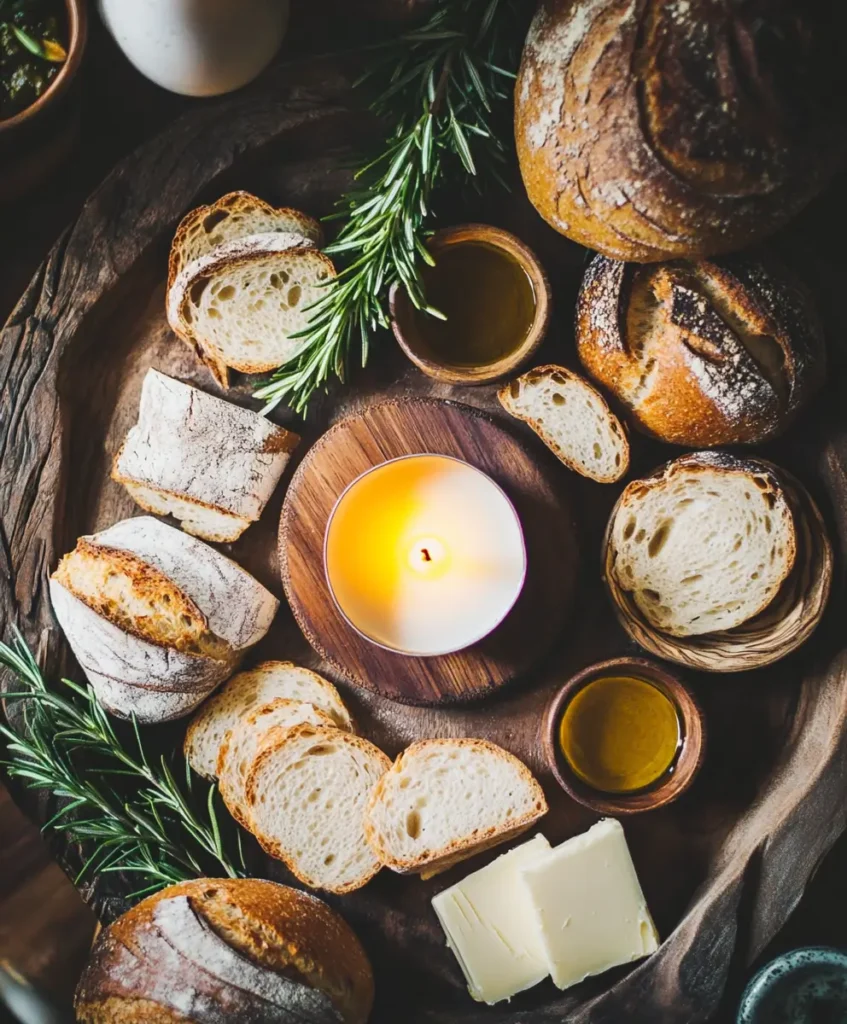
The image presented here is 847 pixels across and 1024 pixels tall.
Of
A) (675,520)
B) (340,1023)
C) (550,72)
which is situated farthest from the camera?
(675,520)

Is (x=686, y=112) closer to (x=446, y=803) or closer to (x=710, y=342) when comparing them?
(x=710, y=342)

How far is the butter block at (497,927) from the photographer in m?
1.74

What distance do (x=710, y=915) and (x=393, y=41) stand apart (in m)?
1.65

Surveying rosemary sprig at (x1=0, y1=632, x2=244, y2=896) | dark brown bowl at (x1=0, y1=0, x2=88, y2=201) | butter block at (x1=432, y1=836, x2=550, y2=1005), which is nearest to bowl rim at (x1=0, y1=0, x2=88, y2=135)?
dark brown bowl at (x1=0, y1=0, x2=88, y2=201)

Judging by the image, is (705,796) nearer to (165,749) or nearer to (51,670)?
(165,749)

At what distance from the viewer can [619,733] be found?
1.79 meters

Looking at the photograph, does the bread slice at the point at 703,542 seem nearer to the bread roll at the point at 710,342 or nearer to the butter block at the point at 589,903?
the bread roll at the point at 710,342

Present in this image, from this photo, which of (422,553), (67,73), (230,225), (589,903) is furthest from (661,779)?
(67,73)

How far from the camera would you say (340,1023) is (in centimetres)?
159

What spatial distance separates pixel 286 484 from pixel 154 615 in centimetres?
39

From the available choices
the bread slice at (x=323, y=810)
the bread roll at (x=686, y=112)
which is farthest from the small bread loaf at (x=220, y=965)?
the bread roll at (x=686, y=112)

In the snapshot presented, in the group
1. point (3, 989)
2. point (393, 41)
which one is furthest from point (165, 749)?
point (393, 41)

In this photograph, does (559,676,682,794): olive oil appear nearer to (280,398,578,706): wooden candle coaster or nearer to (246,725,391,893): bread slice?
(280,398,578,706): wooden candle coaster

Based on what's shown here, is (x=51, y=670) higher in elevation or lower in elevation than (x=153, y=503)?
lower
